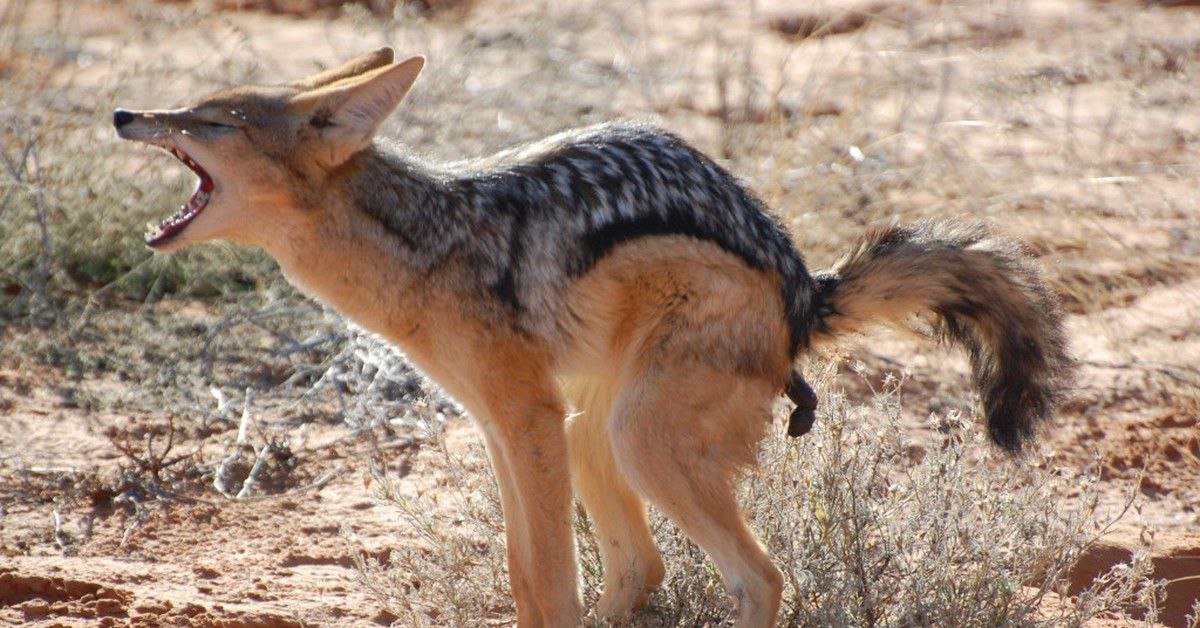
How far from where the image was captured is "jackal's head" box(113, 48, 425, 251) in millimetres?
4766

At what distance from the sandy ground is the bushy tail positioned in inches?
32.3

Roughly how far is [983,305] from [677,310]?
1.12 metres

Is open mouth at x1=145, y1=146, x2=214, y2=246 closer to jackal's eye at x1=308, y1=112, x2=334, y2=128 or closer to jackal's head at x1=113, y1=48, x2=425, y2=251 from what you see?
jackal's head at x1=113, y1=48, x2=425, y2=251

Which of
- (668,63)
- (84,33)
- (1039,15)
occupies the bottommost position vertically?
(1039,15)

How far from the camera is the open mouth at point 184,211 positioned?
186 inches

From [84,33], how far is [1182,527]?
11309 mm

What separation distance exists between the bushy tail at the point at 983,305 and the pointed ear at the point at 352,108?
5.60 feet

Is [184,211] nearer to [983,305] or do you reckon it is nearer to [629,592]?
[629,592]

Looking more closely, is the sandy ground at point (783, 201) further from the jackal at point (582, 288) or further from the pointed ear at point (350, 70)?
the pointed ear at point (350, 70)

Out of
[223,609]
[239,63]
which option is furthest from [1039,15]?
[223,609]

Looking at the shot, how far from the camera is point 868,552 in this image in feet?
16.7

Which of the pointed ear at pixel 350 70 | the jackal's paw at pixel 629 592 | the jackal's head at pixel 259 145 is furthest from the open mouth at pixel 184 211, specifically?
the jackal's paw at pixel 629 592

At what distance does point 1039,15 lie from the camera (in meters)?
13.4

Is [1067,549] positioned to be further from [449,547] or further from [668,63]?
[668,63]
